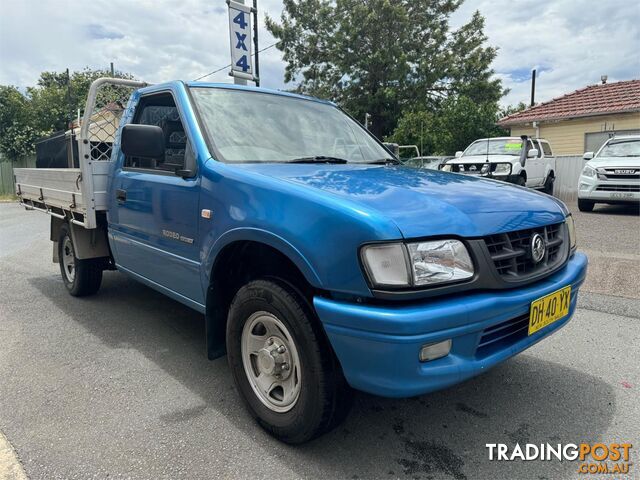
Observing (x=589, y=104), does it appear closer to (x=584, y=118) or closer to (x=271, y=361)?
(x=584, y=118)

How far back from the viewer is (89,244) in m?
4.65

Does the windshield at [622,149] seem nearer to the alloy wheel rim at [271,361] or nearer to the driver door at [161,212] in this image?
the driver door at [161,212]

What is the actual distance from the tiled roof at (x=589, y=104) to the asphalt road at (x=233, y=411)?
1520 centimetres

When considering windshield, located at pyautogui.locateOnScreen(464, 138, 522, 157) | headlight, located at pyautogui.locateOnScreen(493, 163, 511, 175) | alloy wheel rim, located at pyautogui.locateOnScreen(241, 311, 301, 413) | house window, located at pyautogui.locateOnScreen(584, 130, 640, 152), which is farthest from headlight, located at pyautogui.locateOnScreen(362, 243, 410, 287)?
house window, located at pyautogui.locateOnScreen(584, 130, 640, 152)

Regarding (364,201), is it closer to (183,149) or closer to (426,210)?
(426,210)

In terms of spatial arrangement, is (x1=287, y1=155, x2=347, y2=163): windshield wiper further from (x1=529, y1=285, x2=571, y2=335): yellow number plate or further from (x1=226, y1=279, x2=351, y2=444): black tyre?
(x1=529, y1=285, x2=571, y2=335): yellow number plate

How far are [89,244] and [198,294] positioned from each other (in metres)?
2.30

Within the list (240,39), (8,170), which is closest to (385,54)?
(240,39)

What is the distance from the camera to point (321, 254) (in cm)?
204

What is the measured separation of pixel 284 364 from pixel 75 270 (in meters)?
3.50

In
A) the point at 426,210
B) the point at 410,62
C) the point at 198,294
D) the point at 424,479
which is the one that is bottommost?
the point at 424,479

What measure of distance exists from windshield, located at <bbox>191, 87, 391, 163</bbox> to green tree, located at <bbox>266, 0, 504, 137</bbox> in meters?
21.8

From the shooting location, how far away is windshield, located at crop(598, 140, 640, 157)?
10024 millimetres

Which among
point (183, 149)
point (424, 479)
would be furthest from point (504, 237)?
point (183, 149)
